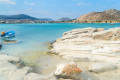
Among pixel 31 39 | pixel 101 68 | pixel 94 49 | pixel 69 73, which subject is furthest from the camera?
pixel 31 39

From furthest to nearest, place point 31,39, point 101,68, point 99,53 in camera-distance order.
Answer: point 31,39
point 99,53
point 101,68

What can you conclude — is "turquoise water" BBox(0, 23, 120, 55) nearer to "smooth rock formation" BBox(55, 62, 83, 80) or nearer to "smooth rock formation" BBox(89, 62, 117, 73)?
"smooth rock formation" BBox(55, 62, 83, 80)

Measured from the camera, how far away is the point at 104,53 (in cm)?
1195

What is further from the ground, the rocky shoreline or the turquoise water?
the rocky shoreline

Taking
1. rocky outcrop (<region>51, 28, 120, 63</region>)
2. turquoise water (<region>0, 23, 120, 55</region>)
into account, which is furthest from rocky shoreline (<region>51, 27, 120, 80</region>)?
turquoise water (<region>0, 23, 120, 55</region>)

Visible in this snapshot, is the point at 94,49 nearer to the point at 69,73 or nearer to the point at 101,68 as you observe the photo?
the point at 101,68

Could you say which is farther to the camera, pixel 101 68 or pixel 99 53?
pixel 99 53

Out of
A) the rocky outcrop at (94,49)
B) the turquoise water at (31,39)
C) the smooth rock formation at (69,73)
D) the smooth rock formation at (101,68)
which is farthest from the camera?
the turquoise water at (31,39)

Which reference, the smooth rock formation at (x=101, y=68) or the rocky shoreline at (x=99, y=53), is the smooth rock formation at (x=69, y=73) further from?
the smooth rock formation at (x=101, y=68)

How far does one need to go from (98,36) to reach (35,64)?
8383 mm

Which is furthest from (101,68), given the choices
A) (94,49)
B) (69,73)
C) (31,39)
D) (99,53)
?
(31,39)

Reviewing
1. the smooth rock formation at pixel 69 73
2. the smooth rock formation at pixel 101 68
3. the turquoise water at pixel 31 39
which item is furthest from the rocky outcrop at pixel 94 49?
the turquoise water at pixel 31 39

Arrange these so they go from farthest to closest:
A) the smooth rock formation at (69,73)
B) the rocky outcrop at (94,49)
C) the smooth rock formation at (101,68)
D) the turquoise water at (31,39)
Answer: the turquoise water at (31,39) → the rocky outcrop at (94,49) → the smooth rock formation at (101,68) → the smooth rock formation at (69,73)

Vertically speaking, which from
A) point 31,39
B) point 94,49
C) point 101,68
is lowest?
point 31,39
